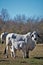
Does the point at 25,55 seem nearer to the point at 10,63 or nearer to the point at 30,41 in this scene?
the point at 30,41

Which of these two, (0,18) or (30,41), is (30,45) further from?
(0,18)

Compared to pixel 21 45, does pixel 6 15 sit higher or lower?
higher

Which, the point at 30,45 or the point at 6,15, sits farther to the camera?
the point at 6,15

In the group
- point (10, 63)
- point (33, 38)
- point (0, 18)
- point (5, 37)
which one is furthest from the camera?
point (0, 18)

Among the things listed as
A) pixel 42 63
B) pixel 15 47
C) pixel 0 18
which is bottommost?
pixel 42 63

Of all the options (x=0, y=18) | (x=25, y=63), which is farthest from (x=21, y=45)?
(x=0, y=18)

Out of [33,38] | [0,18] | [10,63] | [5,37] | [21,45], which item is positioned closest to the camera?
[10,63]

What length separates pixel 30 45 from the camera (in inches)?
440

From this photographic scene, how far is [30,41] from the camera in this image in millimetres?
11133

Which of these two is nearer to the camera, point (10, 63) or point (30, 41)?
point (10, 63)

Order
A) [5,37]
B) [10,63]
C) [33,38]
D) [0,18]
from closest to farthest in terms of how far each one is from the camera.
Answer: [10,63] → [33,38] → [5,37] → [0,18]

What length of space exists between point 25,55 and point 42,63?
2.14 metres

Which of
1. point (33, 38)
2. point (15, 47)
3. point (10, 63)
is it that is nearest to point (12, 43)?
point (15, 47)

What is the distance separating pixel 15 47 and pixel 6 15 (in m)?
39.2
